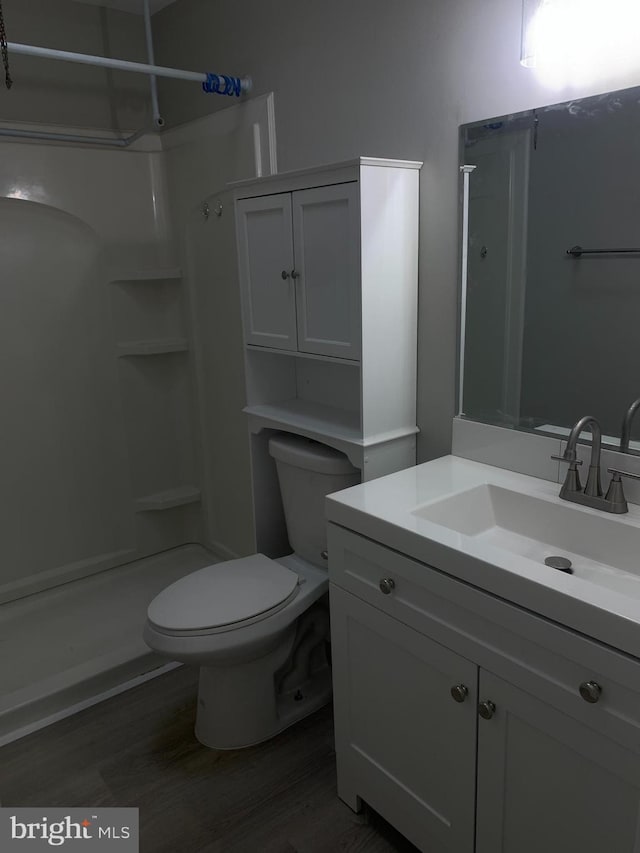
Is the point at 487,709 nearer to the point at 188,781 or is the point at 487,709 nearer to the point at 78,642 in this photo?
the point at 188,781

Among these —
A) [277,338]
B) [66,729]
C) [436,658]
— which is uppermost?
[277,338]

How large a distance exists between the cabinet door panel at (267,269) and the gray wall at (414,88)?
0.94 feet

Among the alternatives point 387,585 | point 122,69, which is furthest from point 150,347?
point 387,585

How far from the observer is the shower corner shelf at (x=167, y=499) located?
310cm

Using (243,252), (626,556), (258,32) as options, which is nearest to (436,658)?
(626,556)

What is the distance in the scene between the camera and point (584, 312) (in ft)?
5.12

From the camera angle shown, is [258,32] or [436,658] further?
[258,32]

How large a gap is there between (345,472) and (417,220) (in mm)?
733

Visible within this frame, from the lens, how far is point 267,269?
2.02 metres

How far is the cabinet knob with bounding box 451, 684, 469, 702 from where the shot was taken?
1.34 metres

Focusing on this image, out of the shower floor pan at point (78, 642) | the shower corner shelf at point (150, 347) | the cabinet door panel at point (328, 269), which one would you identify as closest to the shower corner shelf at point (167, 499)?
the shower floor pan at point (78, 642)

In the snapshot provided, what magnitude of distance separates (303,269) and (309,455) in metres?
0.54

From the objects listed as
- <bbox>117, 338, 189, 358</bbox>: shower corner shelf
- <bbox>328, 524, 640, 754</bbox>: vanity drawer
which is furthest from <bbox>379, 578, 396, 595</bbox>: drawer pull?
<bbox>117, 338, 189, 358</bbox>: shower corner shelf

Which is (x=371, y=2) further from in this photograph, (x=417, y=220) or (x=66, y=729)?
(x=66, y=729)
